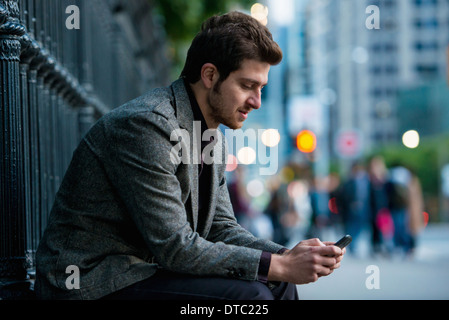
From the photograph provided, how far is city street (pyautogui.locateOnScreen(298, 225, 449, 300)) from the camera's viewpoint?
26.8 feet

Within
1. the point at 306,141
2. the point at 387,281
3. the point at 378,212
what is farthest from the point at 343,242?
Answer: the point at 306,141

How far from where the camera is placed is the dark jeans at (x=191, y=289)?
2479 mm

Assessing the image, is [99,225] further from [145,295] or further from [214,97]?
[214,97]

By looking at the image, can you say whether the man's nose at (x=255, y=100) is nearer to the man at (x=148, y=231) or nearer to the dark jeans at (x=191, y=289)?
the man at (x=148, y=231)

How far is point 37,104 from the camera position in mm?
3795

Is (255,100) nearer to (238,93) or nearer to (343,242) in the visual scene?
(238,93)

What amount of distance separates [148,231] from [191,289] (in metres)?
0.27

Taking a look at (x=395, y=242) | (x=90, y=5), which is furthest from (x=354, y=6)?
(x=90, y=5)

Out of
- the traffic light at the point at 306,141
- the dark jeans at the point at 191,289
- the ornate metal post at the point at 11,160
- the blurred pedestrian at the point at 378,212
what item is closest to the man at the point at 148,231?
the dark jeans at the point at 191,289

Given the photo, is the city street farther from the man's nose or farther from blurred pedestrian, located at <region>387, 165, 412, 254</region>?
the man's nose

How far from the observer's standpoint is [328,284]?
9477mm

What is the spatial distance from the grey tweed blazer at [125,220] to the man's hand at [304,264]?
0.10 meters
